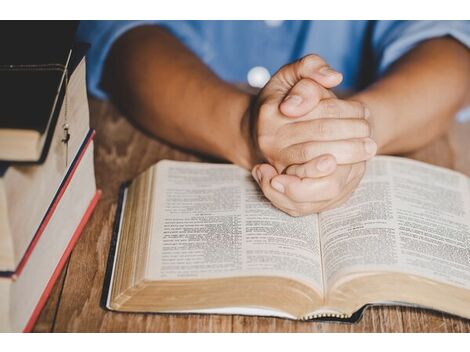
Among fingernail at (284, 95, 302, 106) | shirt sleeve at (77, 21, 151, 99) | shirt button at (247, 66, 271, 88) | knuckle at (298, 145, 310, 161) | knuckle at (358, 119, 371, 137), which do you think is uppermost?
shirt button at (247, 66, 271, 88)

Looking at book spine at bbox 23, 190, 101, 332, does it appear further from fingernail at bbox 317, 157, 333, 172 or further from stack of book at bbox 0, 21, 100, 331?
fingernail at bbox 317, 157, 333, 172

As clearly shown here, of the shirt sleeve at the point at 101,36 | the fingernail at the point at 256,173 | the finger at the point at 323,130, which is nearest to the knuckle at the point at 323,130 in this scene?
the finger at the point at 323,130

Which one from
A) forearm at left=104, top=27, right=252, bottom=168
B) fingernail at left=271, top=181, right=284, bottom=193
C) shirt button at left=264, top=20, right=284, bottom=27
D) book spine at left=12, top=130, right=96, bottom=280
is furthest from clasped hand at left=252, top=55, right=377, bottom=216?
shirt button at left=264, top=20, right=284, bottom=27

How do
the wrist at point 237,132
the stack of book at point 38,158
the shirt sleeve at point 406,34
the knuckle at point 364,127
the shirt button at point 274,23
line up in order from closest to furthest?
the stack of book at point 38,158
the knuckle at point 364,127
the wrist at point 237,132
the shirt sleeve at point 406,34
the shirt button at point 274,23

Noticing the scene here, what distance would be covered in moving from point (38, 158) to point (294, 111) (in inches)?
14.4

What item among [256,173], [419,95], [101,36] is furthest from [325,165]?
[101,36]

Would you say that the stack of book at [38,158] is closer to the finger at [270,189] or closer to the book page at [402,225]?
the finger at [270,189]

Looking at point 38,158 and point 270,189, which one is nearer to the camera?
point 38,158

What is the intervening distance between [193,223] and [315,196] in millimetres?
179

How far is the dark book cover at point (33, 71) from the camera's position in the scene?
1.88ft

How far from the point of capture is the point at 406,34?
108 cm

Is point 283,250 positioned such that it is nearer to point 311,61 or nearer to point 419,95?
point 311,61

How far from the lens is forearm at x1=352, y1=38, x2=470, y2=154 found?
3.05ft
